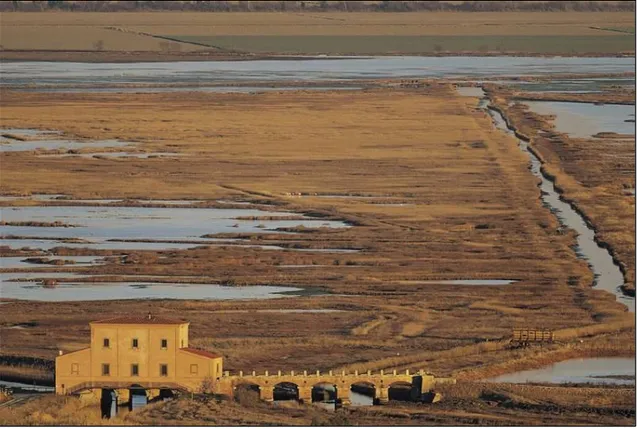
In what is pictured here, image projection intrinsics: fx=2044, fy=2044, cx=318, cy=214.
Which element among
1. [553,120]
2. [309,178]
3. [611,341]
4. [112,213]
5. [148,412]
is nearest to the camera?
[148,412]

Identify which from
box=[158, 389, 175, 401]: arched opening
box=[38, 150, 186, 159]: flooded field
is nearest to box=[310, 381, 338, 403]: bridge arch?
box=[158, 389, 175, 401]: arched opening

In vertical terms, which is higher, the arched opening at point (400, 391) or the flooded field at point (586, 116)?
the flooded field at point (586, 116)

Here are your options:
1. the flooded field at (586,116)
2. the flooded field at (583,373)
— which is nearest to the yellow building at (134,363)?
the flooded field at (583,373)

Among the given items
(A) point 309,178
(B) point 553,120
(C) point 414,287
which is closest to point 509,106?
(B) point 553,120

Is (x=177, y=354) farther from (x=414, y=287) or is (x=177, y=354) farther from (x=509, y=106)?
(x=509, y=106)

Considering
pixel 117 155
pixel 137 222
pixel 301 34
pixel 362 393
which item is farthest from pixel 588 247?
pixel 301 34

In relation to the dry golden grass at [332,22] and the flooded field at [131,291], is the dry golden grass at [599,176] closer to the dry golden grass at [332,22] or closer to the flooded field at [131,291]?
the flooded field at [131,291]
